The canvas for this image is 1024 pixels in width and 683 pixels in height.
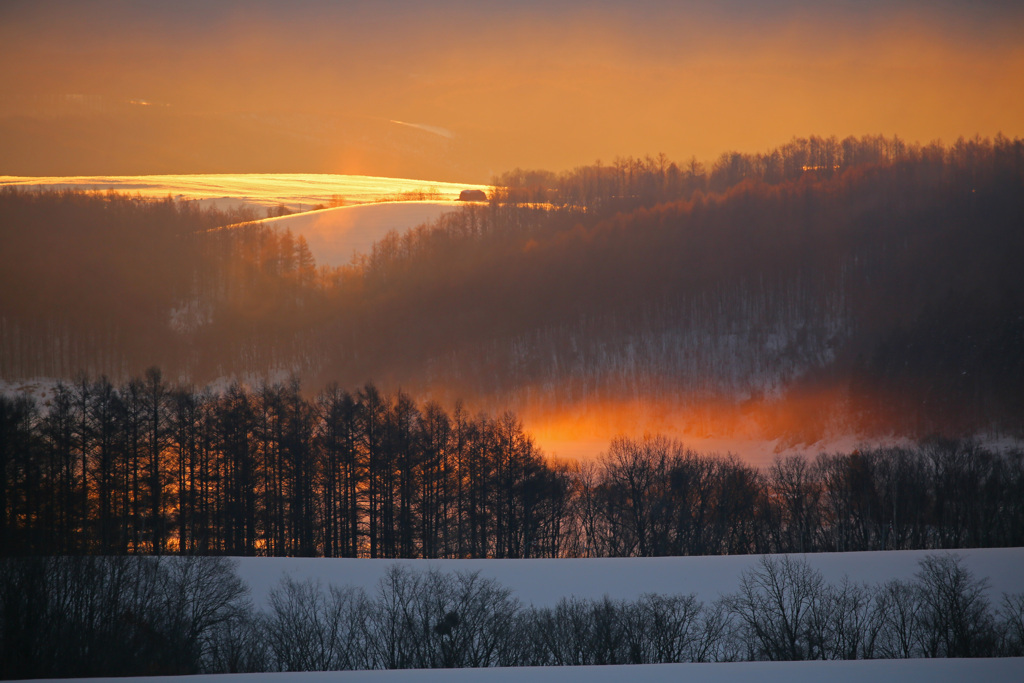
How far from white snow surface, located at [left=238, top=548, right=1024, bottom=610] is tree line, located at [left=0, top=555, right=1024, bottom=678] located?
474 millimetres

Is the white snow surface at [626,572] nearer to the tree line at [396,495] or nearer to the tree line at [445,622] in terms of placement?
the tree line at [445,622]

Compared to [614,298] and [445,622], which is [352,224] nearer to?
[614,298]

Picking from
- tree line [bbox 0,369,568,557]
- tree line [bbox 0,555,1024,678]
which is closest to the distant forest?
tree line [bbox 0,369,568,557]

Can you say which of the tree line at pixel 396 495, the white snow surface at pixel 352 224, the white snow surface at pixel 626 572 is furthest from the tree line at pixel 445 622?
the white snow surface at pixel 352 224

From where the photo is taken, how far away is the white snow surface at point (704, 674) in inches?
812

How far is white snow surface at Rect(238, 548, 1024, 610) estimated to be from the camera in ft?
101

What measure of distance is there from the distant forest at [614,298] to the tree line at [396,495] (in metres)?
34.8

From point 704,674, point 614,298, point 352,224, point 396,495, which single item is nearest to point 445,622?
point 704,674

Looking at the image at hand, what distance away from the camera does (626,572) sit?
31719mm

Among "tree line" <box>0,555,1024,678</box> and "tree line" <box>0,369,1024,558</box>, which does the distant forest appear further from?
"tree line" <box>0,555,1024,678</box>

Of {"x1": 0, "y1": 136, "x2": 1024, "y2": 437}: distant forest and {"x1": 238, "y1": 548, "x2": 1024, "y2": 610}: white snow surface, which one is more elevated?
{"x1": 0, "y1": 136, "x2": 1024, "y2": 437}: distant forest

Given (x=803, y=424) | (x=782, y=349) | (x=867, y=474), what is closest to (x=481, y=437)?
(x=867, y=474)

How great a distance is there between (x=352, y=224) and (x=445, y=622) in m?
112

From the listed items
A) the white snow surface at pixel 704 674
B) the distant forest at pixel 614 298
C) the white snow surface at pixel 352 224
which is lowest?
the white snow surface at pixel 704 674
